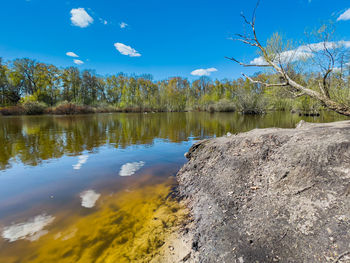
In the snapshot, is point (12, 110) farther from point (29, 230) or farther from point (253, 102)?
point (253, 102)

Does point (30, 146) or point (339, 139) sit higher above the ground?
point (339, 139)

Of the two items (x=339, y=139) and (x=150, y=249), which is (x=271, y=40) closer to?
(x=339, y=139)

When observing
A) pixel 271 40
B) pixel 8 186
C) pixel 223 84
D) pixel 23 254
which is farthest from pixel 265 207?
pixel 223 84

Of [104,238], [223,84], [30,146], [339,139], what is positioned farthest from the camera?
[223,84]

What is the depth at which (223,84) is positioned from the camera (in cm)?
6706

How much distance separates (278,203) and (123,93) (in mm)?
62798

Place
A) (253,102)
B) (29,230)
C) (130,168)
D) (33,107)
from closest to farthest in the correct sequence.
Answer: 1. (29,230)
2. (130,168)
3. (33,107)
4. (253,102)

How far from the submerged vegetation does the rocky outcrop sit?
1142 centimetres

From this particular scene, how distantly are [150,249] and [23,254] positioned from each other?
1966mm

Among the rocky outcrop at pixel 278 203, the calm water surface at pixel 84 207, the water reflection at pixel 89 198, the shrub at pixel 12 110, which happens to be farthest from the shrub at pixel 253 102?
the shrub at pixel 12 110

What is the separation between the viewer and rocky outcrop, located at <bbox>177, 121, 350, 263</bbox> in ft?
6.11

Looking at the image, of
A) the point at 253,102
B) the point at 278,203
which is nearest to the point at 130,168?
the point at 278,203

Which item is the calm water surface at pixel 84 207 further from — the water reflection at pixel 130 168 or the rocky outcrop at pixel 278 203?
the rocky outcrop at pixel 278 203

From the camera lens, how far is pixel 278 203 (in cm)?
252
